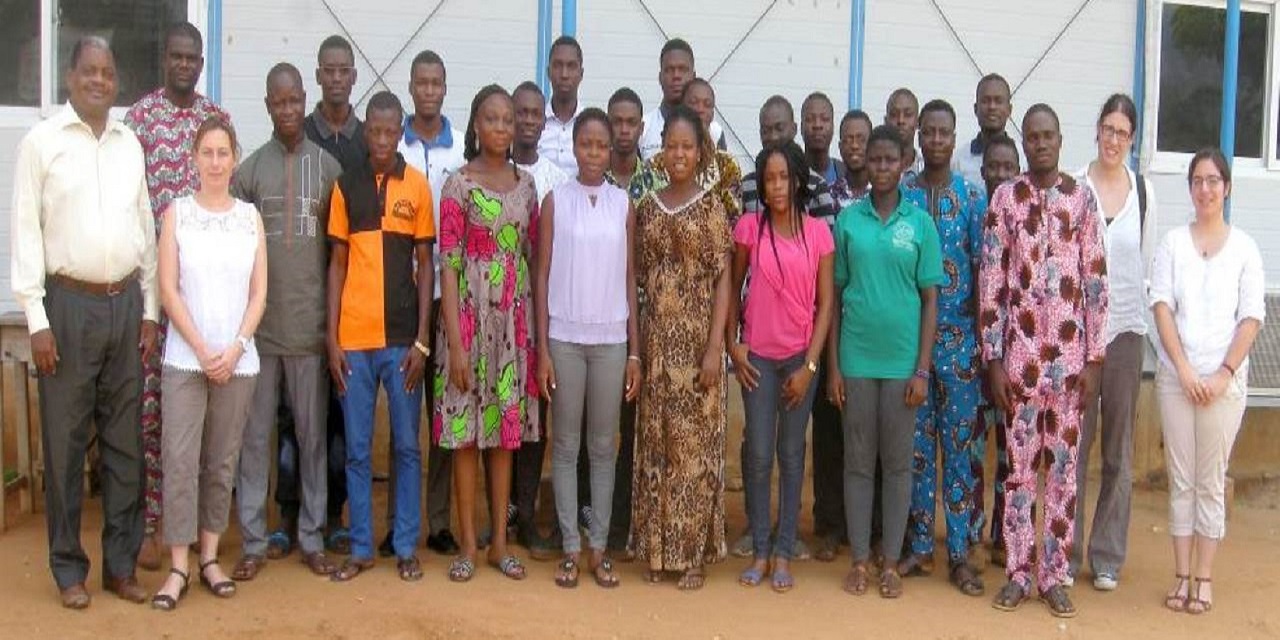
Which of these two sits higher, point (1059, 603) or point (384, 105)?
point (384, 105)

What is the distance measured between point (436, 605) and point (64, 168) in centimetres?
208

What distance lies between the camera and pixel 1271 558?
6.28 m

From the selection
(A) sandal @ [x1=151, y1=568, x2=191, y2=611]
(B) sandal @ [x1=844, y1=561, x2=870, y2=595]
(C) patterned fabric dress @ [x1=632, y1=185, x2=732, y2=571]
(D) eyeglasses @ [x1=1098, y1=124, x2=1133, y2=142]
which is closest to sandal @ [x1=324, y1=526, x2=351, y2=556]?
(A) sandal @ [x1=151, y1=568, x2=191, y2=611]

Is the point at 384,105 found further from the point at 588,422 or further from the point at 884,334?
the point at 884,334

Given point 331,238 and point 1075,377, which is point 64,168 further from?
point 1075,377

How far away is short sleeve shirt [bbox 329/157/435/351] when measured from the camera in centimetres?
502

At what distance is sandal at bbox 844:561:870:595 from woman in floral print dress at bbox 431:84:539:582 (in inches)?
52.8

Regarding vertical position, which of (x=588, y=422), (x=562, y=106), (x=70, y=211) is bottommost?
(x=588, y=422)

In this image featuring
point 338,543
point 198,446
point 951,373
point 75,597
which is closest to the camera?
point 75,597

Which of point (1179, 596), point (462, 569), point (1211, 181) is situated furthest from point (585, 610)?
point (1211, 181)

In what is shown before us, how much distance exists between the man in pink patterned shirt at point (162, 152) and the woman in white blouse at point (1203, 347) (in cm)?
392

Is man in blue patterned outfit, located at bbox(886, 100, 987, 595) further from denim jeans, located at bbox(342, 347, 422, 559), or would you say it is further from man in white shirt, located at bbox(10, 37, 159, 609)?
man in white shirt, located at bbox(10, 37, 159, 609)

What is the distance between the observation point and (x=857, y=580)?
5238mm

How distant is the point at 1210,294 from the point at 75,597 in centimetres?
447
